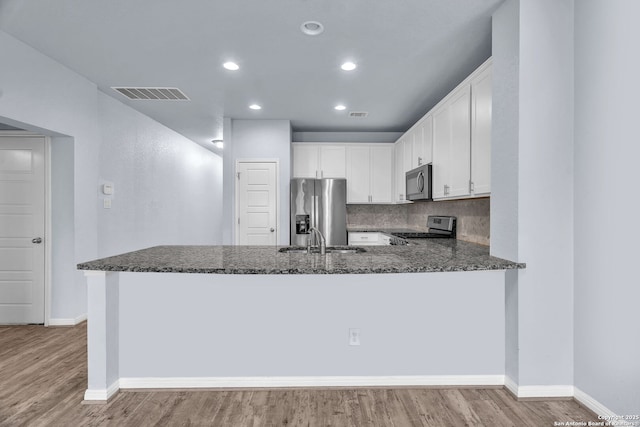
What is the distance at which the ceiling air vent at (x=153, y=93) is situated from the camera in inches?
155

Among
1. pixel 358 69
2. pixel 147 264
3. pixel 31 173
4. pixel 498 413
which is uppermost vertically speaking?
pixel 358 69

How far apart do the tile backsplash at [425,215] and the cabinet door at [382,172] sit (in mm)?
415

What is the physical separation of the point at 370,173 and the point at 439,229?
161cm

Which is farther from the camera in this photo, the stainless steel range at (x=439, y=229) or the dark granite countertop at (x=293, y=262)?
the stainless steel range at (x=439, y=229)

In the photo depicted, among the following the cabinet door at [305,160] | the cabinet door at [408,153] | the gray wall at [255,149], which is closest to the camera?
the cabinet door at [408,153]

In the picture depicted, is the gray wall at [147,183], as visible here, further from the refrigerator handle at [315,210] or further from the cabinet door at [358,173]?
the cabinet door at [358,173]

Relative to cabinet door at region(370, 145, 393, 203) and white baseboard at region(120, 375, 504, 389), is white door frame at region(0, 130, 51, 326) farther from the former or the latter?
cabinet door at region(370, 145, 393, 203)

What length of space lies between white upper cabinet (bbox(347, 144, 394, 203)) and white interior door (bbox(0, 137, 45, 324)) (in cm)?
384

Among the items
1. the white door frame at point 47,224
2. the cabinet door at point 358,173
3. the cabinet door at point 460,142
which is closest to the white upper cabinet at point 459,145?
the cabinet door at point 460,142

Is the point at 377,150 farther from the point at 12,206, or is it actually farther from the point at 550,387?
the point at 12,206

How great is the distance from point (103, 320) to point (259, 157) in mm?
3292

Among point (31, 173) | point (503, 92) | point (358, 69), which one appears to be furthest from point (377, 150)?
point (31, 173)

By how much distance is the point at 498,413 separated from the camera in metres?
2.08

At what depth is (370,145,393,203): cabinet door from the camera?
5551 millimetres
